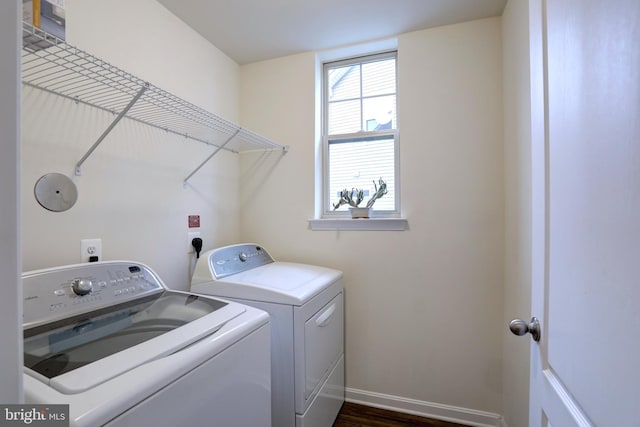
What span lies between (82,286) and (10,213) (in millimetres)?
814

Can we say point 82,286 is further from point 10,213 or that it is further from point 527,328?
point 527,328

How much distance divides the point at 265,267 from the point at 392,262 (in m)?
0.83

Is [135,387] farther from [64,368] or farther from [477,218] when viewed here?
[477,218]

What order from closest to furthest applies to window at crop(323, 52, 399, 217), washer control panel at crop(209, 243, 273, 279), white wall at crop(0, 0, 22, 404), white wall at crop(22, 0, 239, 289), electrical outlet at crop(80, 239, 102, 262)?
white wall at crop(0, 0, 22, 404) < white wall at crop(22, 0, 239, 289) < electrical outlet at crop(80, 239, 102, 262) < washer control panel at crop(209, 243, 273, 279) < window at crop(323, 52, 399, 217)

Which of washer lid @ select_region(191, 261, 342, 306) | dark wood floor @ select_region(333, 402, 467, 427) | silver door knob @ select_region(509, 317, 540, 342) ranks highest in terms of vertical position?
silver door knob @ select_region(509, 317, 540, 342)

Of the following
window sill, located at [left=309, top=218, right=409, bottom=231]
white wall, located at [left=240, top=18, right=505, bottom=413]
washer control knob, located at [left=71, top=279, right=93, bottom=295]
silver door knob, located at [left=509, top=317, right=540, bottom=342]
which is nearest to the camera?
silver door knob, located at [left=509, top=317, right=540, bottom=342]

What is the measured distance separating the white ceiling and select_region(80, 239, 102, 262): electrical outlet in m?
1.34

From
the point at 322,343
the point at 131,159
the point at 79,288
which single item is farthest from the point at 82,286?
the point at 322,343

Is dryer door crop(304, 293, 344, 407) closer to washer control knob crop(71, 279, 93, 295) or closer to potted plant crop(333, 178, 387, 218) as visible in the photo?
potted plant crop(333, 178, 387, 218)

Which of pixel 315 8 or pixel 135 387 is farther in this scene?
pixel 315 8

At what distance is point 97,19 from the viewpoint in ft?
4.13

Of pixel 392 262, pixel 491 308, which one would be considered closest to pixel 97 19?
pixel 392 262

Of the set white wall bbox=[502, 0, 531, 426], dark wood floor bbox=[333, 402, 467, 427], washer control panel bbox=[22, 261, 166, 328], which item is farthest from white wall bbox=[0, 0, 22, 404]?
dark wood floor bbox=[333, 402, 467, 427]

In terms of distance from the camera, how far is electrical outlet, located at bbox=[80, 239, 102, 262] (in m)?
1.20
